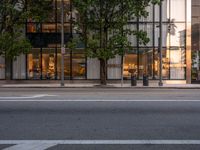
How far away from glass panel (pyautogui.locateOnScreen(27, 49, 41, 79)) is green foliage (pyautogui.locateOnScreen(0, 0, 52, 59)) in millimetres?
2023

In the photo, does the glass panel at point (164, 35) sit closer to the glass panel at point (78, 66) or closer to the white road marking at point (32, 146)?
the glass panel at point (78, 66)

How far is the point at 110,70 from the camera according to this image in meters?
37.0

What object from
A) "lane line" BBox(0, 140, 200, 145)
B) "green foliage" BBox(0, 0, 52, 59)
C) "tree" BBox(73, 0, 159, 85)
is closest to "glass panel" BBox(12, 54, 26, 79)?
"green foliage" BBox(0, 0, 52, 59)

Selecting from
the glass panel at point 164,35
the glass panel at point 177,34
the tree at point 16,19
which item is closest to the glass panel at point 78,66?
the tree at point 16,19

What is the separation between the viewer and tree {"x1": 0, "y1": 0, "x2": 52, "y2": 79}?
32.7 meters

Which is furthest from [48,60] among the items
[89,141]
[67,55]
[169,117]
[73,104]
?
[89,141]

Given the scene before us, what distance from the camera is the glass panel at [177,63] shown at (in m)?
37.1

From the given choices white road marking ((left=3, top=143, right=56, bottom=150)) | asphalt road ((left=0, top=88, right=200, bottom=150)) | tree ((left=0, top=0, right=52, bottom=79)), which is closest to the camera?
white road marking ((left=3, top=143, right=56, bottom=150))

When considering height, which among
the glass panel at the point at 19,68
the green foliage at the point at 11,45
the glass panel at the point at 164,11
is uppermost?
the glass panel at the point at 164,11

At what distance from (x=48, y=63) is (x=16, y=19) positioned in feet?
15.4

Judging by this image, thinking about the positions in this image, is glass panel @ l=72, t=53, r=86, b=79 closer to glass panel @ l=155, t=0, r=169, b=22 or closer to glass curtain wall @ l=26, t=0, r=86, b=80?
glass curtain wall @ l=26, t=0, r=86, b=80

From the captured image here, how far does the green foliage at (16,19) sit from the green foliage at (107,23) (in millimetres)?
2899

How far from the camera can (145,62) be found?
37094 mm

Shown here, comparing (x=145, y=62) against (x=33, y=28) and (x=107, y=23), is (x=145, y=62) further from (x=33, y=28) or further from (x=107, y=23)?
(x=33, y=28)
